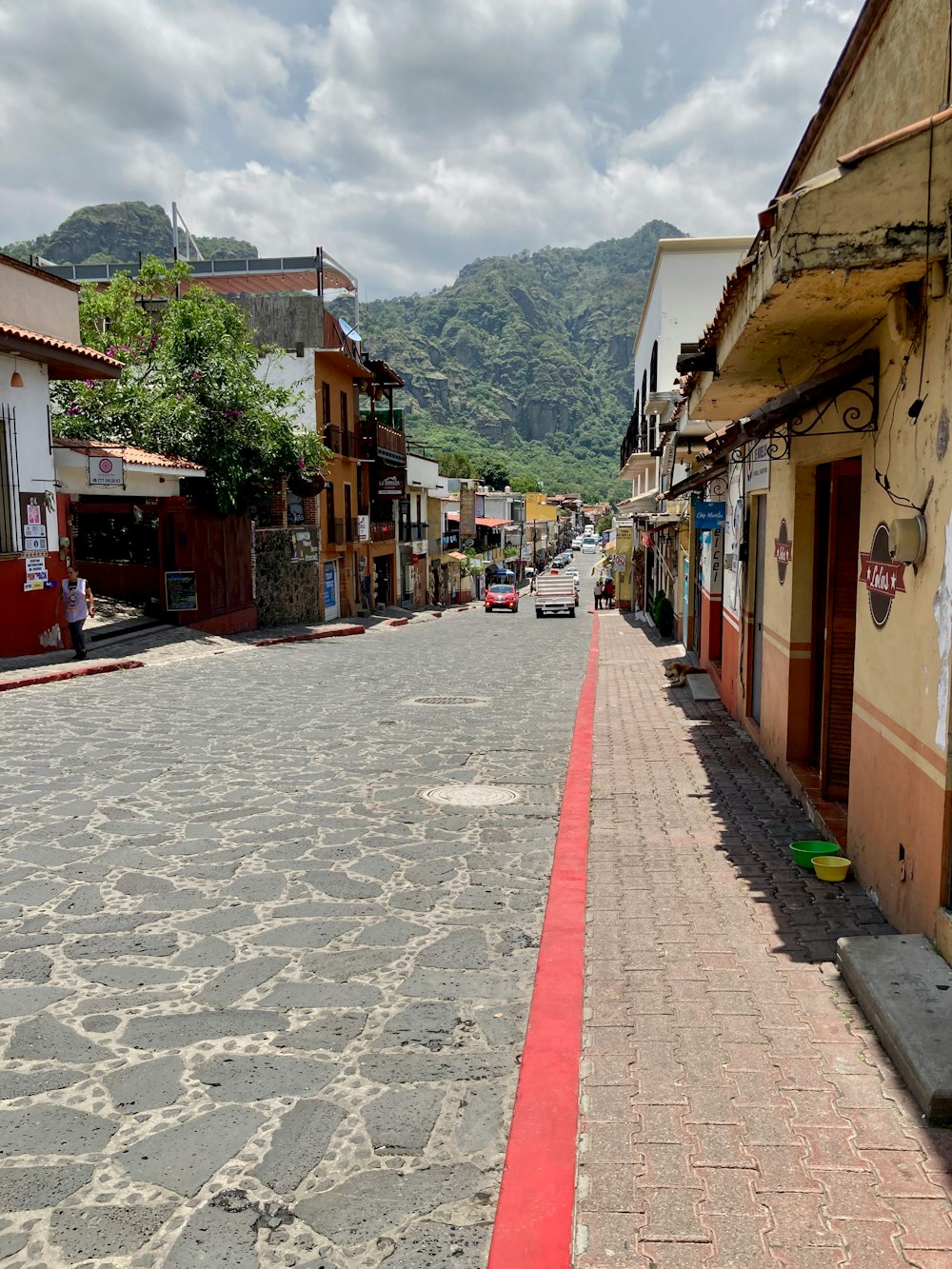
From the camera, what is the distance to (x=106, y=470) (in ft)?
56.7

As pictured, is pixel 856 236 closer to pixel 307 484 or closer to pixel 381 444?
pixel 307 484

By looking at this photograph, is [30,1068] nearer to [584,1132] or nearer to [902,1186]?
[584,1132]

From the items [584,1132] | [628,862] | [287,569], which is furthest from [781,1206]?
[287,569]

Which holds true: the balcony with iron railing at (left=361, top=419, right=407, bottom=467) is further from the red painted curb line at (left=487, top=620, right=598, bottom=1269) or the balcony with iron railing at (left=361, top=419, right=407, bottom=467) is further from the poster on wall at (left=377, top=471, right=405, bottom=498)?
the red painted curb line at (left=487, top=620, right=598, bottom=1269)

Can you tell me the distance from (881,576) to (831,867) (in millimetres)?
1777

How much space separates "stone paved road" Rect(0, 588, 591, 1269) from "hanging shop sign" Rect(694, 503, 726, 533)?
17.1ft

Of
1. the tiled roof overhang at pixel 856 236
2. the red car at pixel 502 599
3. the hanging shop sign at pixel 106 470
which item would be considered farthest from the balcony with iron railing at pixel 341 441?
the tiled roof overhang at pixel 856 236

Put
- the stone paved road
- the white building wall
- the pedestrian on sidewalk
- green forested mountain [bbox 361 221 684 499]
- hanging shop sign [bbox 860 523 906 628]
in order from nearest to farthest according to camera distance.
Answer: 1. the stone paved road
2. hanging shop sign [bbox 860 523 906 628]
3. the pedestrian on sidewalk
4. the white building wall
5. green forested mountain [bbox 361 221 684 499]

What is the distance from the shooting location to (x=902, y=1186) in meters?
3.05

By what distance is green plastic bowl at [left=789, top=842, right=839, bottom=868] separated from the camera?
6.08 meters

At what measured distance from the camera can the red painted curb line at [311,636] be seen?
22984 millimetres

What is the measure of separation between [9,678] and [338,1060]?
12.0 metres

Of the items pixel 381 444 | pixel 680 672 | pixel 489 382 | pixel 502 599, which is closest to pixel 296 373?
pixel 381 444

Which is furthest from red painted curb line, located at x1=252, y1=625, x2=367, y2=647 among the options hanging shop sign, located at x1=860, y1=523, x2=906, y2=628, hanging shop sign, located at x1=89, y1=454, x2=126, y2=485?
hanging shop sign, located at x1=860, y1=523, x2=906, y2=628
